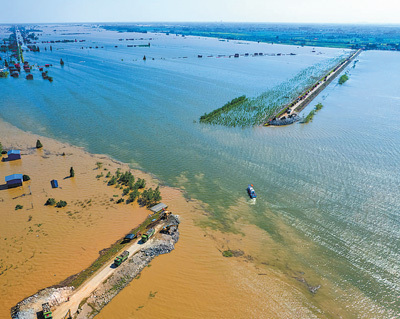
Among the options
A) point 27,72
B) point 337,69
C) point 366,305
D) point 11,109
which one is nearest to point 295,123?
point 366,305

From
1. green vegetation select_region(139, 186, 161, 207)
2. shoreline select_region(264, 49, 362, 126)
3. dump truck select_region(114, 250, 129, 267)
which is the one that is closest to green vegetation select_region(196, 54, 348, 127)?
shoreline select_region(264, 49, 362, 126)

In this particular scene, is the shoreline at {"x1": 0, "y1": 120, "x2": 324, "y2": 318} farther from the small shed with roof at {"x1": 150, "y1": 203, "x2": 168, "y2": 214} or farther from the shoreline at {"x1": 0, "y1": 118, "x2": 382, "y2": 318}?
the small shed with roof at {"x1": 150, "y1": 203, "x2": 168, "y2": 214}

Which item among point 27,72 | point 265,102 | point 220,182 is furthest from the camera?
point 27,72

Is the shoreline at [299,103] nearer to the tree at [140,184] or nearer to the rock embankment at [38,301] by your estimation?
the tree at [140,184]

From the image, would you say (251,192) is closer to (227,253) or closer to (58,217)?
(227,253)

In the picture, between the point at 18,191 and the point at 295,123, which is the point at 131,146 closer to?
the point at 18,191

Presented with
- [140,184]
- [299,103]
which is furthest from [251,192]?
[299,103]
